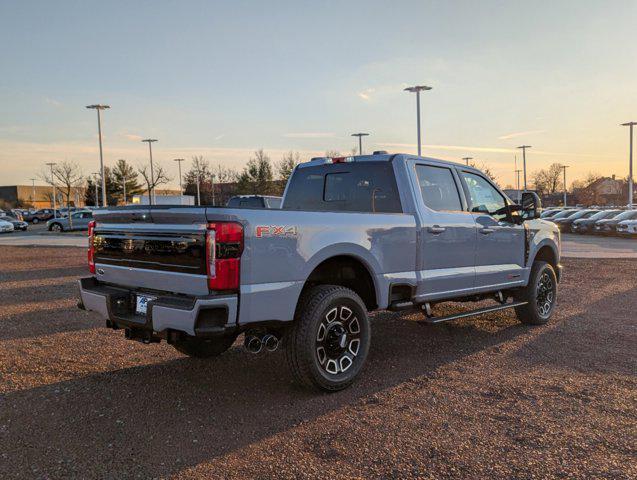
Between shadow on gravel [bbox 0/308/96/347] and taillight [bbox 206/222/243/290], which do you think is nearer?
taillight [bbox 206/222/243/290]

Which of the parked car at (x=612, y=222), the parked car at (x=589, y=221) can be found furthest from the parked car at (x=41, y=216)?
the parked car at (x=612, y=222)

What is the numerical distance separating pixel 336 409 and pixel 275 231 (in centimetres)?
145

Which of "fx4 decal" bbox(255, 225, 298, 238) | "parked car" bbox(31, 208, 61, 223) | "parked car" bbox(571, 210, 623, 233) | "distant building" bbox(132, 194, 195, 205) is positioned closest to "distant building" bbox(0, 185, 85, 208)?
A: "parked car" bbox(31, 208, 61, 223)

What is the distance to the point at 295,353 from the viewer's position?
435cm

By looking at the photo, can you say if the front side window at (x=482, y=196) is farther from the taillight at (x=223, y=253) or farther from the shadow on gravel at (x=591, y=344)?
the taillight at (x=223, y=253)

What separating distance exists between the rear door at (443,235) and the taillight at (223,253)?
2155 mm

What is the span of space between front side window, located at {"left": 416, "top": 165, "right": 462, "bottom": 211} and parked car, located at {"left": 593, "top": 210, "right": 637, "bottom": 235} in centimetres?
2648

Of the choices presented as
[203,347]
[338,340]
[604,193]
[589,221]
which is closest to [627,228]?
[589,221]

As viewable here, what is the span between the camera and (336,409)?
4.23 m

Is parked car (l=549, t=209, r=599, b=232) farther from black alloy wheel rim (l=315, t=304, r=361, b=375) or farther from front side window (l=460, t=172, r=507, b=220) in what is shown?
black alloy wheel rim (l=315, t=304, r=361, b=375)

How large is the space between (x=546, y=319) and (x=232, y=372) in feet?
14.2

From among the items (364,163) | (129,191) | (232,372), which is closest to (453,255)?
(364,163)

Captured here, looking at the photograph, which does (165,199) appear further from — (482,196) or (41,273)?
(482,196)

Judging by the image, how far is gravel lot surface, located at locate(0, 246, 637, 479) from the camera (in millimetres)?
3350
